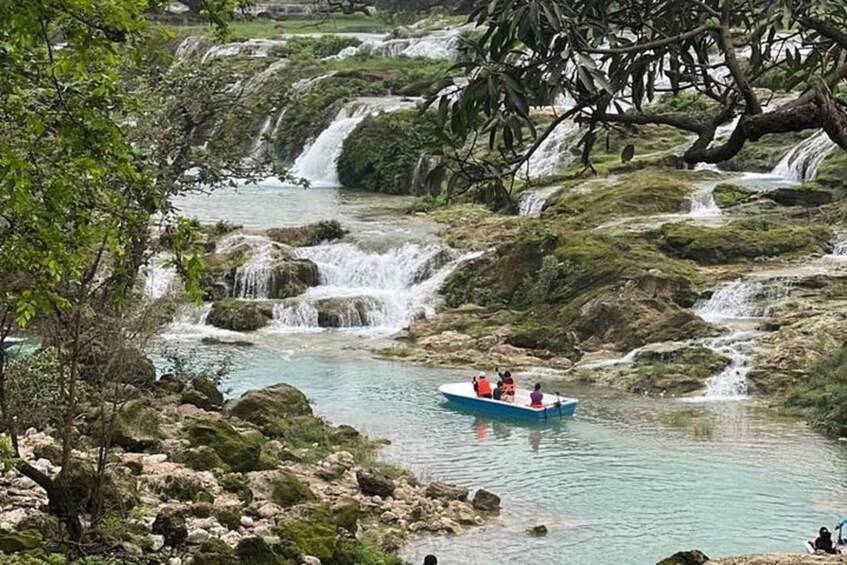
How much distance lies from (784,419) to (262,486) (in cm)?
1052

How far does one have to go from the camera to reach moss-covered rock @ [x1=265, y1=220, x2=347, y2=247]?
3203cm

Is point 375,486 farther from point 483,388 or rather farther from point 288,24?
point 288,24

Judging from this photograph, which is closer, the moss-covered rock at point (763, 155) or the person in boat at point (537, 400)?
the person in boat at point (537, 400)

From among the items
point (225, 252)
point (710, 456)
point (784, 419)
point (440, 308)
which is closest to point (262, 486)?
point (710, 456)

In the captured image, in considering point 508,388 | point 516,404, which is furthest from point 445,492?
point 508,388

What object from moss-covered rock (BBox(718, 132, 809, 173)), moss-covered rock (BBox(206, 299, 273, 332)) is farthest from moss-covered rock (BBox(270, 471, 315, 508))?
moss-covered rock (BBox(718, 132, 809, 173))

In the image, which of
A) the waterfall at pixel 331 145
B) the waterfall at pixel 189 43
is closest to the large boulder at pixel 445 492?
the waterfall at pixel 331 145

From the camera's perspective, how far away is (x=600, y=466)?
18.2 m

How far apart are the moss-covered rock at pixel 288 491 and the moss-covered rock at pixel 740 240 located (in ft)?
53.4

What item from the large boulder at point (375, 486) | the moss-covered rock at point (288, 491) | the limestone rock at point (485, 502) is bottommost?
the limestone rock at point (485, 502)

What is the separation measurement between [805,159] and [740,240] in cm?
641

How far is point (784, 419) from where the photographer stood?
20.9m

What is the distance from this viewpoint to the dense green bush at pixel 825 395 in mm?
→ 20109

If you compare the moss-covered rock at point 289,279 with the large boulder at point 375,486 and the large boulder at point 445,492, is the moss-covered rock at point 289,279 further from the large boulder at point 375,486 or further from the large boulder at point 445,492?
the large boulder at point 375,486
